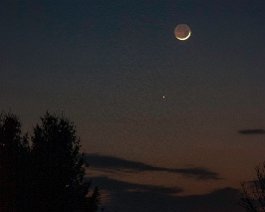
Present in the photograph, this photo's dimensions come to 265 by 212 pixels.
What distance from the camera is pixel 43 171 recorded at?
45.9 m

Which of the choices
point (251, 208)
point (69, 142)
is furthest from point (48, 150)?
point (251, 208)

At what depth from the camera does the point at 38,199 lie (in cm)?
4488

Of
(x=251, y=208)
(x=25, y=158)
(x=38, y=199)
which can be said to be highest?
(x=25, y=158)

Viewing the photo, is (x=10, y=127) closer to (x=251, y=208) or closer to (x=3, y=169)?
(x=3, y=169)

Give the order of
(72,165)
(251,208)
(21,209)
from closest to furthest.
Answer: (251,208), (21,209), (72,165)

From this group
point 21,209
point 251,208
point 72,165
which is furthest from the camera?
point 72,165

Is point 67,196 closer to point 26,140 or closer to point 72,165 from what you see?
point 72,165

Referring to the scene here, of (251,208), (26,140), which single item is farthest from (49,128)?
(251,208)

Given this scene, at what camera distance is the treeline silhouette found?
4475 cm

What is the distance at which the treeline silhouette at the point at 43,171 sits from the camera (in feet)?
147

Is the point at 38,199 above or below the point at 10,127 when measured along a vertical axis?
below

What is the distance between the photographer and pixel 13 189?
1758 inches

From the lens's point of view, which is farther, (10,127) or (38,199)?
(10,127)

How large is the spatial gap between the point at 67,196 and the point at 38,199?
1.97 metres
